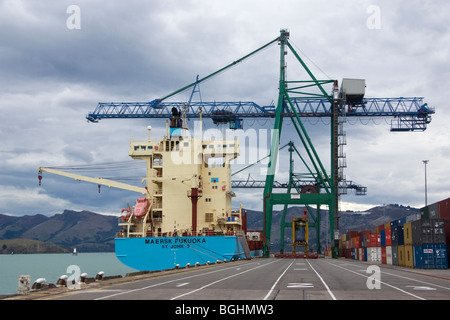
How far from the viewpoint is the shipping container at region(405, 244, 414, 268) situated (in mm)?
47237

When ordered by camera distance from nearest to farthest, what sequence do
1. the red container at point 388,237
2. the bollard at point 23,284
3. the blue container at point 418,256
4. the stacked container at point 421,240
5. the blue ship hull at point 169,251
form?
the bollard at point 23,284, the stacked container at point 421,240, the blue container at point 418,256, the blue ship hull at point 169,251, the red container at point 388,237

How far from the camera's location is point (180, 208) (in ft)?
198

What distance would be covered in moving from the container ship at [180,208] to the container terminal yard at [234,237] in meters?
0.12

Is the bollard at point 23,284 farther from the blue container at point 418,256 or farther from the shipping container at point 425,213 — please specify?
the shipping container at point 425,213

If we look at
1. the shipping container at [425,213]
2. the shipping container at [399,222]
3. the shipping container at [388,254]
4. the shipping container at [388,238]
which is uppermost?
the shipping container at [425,213]

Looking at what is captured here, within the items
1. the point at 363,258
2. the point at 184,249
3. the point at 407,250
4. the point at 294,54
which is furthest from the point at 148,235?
the point at 294,54

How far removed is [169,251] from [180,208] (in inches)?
303

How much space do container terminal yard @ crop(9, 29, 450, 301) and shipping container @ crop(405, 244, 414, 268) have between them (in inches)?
9.1

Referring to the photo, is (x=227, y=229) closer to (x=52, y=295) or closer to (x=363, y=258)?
(x=363, y=258)

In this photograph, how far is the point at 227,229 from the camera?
61.1 meters

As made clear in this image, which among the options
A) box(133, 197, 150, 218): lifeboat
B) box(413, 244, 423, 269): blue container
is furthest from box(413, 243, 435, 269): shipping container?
box(133, 197, 150, 218): lifeboat

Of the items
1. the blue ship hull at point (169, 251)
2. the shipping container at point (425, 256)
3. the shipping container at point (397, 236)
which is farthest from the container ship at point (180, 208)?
the shipping container at point (425, 256)

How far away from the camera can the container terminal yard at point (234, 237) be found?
22.5 meters

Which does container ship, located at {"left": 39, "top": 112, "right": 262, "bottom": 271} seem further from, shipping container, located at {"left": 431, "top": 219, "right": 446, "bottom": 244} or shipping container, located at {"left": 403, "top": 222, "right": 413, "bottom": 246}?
shipping container, located at {"left": 431, "top": 219, "right": 446, "bottom": 244}
